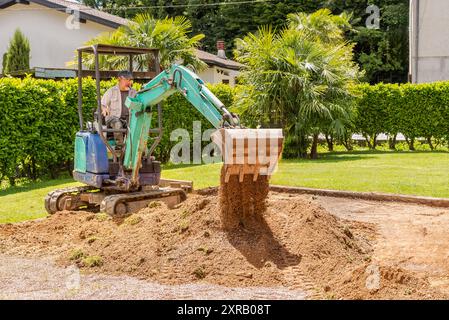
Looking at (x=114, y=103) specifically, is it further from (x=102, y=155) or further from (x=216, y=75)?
(x=216, y=75)

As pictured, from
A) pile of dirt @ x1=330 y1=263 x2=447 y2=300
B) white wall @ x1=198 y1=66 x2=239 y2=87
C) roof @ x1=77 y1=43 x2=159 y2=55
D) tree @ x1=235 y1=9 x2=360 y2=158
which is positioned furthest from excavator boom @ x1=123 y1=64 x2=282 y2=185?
white wall @ x1=198 y1=66 x2=239 y2=87

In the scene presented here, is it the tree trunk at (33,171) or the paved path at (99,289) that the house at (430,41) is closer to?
the tree trunk at (33,171)

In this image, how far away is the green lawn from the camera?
12.3 meters

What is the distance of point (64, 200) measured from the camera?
10992 mm

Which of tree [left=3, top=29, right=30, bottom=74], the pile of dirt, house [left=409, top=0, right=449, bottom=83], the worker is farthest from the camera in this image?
house [left=409, top=0, right=449, bottom=83]

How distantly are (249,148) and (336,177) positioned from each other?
7.91 metres

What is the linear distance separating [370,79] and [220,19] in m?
13.0

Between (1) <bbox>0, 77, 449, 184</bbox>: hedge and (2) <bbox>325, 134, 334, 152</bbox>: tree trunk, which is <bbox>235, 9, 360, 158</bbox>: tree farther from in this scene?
(2) <bbox>325, 134, 334, 152</bbox>: tree trunk

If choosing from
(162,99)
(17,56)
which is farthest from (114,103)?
(17,56)

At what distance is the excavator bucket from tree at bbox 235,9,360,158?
11.8 meters

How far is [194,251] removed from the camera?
297 inches

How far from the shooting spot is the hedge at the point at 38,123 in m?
14.5
